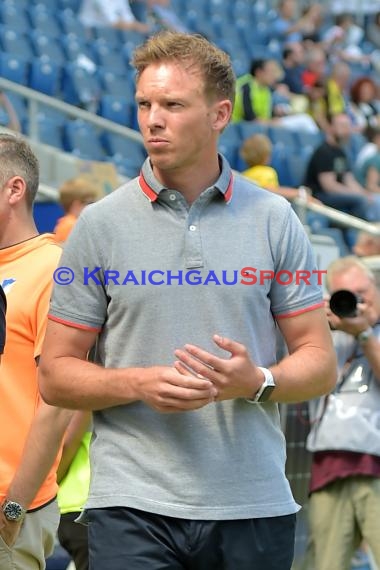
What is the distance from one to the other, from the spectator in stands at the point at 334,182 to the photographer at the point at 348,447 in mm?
7901

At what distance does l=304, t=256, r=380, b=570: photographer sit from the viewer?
17.9 ft

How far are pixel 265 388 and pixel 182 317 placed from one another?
11.1 inches

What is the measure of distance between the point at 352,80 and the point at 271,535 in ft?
55.3

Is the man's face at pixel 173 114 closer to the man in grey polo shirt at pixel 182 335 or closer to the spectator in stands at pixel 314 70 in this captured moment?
the man in grey polo shirt at pixel 182 335

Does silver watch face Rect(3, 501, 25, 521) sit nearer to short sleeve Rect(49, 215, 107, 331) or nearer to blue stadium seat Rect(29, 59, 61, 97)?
short sleeve Rect(49, 215, 107, 331)

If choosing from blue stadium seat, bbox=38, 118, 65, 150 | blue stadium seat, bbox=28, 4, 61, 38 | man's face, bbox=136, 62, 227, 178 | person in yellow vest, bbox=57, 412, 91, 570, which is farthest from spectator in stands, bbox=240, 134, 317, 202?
man's face, bbox=136, 62, 227, 178

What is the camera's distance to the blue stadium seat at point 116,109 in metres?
13.7

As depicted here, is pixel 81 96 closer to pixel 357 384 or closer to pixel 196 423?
pixel 357 384

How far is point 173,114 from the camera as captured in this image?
10.8 ft

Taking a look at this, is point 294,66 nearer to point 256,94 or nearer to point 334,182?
point 256,94

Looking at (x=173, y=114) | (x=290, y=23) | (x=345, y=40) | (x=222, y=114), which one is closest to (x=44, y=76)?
(x=290, y=23)

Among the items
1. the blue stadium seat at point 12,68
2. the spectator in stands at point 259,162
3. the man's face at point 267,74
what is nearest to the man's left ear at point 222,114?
the spectator in stands at point 259,162

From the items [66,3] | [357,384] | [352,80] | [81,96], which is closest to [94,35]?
[66,3]

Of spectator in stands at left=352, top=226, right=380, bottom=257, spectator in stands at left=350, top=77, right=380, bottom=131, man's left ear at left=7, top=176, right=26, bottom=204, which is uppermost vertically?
man's left ear at left=7, top=176, right=26, bottom=204
